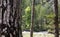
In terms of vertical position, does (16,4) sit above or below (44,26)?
above

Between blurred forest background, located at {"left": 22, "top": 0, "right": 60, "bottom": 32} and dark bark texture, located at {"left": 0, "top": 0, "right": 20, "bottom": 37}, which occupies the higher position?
dark bark texture, located at {"left": 0, "top": 0, "right": 20, "bottom": 37}

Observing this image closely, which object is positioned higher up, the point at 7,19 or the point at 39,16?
the point at 7,19

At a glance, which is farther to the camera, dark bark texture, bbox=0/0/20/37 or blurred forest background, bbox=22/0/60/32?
blurred forest background, bbox=22/0/60/32

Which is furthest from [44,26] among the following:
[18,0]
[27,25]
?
[18,0]

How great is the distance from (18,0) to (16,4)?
53 mm

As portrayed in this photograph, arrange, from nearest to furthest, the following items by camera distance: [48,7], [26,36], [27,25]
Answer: [26,36] → [27,25] → [48,7]

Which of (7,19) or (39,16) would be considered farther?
(39,16)

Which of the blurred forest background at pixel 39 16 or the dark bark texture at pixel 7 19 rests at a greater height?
the dark bark texture at pixel 7 19

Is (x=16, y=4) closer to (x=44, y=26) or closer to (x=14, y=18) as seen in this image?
(x=14, y=18)

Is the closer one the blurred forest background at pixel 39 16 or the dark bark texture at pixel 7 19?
the dark bark texture at pixel 7 19

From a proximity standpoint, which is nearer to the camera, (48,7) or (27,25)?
(27,25)

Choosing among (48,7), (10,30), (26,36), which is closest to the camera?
(10,30)

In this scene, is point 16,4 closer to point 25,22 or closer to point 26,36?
point 26,36

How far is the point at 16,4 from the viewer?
1515 mm
